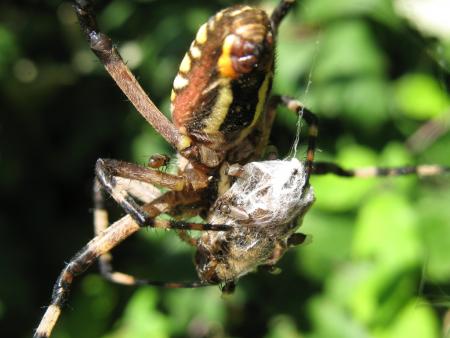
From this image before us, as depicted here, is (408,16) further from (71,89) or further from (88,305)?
(88,305)

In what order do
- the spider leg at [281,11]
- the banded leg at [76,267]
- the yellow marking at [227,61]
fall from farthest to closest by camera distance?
the spider leg at [281,11]
the banded leg at [76,267]
the yellow marking at [227,61]

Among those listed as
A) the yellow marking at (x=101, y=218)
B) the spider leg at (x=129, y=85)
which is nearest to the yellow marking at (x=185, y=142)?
the spider leg at (x=129, y=85)

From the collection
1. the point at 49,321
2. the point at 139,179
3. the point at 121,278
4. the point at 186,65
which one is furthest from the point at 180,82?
the point at 121,278

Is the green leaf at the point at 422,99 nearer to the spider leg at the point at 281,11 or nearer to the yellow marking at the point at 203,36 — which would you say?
the spider leg at the point at 281,11

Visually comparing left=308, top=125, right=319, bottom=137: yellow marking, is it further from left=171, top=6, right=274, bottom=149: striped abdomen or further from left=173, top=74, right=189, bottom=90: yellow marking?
left=173, top=74, right=189, bottom=90: yellow marking

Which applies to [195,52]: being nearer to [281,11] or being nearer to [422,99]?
[281,11]

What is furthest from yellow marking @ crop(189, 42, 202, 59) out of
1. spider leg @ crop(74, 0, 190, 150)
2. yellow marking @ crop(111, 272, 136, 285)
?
yellow marking @ crop(111, 272, 136, 285)

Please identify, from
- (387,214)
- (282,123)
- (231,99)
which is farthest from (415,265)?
(231,99)
